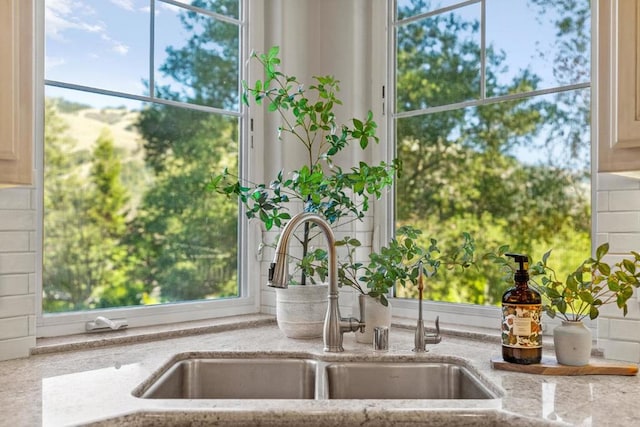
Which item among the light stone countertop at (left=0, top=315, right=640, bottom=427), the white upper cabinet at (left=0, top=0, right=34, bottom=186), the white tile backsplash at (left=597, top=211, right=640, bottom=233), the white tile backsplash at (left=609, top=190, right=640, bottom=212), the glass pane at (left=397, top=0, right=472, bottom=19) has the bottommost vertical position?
the light stone countertop at (left=0, top=315, right=640, bottom=427)

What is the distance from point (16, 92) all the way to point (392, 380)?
1230 mm

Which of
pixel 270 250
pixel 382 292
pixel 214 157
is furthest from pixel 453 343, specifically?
pixel 214 157

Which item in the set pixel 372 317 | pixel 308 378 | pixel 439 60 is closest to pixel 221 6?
pixel 439 60

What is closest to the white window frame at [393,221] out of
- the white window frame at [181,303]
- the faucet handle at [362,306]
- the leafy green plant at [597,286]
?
the leafy green plant at [597,286]

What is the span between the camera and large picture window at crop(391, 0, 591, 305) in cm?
186

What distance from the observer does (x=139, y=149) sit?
6.78 feet

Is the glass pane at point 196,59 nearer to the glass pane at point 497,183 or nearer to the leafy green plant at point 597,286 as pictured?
the glass pane at point 497,183

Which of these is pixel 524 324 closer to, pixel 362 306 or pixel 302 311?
pixel 362 306

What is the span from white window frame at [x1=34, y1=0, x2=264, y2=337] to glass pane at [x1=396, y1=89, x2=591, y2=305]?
610 millimetres

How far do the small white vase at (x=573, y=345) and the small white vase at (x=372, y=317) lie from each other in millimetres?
529

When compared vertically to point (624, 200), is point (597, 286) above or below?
below

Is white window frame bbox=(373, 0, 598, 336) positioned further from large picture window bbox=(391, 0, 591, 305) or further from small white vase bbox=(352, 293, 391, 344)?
small white vase bbox=(352, 293, 391, 344)

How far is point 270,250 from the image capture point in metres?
2.38

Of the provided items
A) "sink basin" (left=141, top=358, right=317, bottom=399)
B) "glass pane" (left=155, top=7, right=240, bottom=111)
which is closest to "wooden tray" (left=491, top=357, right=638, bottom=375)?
"sink basin" (left=141, top=358, right=317, bottom=399)
